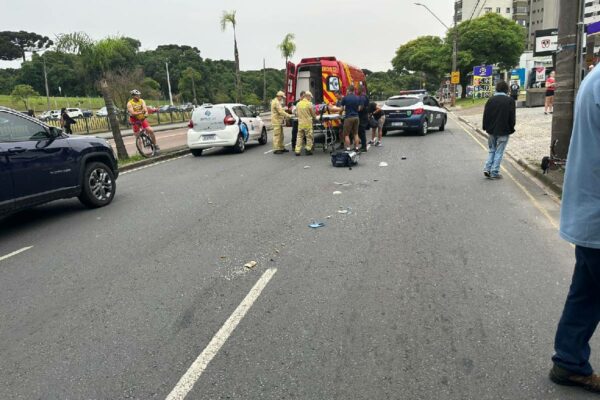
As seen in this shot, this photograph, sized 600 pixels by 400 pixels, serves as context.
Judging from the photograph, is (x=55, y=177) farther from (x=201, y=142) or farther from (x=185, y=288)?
(x=201, y=142)

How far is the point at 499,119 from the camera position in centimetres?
930

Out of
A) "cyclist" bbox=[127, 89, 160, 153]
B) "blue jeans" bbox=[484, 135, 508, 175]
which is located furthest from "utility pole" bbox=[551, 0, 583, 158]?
"cyclist" bbox=[127, 89, 160, 153]

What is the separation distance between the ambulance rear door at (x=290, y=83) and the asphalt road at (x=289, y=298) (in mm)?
9524

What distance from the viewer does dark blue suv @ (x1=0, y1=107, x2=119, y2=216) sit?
6.62m

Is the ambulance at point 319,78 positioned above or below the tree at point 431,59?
below

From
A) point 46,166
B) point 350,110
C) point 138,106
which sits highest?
point 138,106

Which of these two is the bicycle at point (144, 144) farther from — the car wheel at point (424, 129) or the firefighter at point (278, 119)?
the car wheel at point (424, 129)

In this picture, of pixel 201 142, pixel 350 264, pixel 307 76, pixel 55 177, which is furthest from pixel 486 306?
pixel 307 76

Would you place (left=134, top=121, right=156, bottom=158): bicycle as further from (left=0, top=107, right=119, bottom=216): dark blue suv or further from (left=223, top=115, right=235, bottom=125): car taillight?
(left=0, top=107, right=119, bottom=216): dark blue suv

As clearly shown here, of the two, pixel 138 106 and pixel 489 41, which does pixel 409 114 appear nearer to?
pixel 138 106

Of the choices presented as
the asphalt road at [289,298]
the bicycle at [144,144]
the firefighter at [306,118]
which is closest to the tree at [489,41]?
the firefighter at [306,118]

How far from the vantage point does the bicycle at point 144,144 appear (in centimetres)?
1499

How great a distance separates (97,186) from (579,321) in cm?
768

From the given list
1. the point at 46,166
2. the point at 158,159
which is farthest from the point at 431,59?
the point at 46,166
